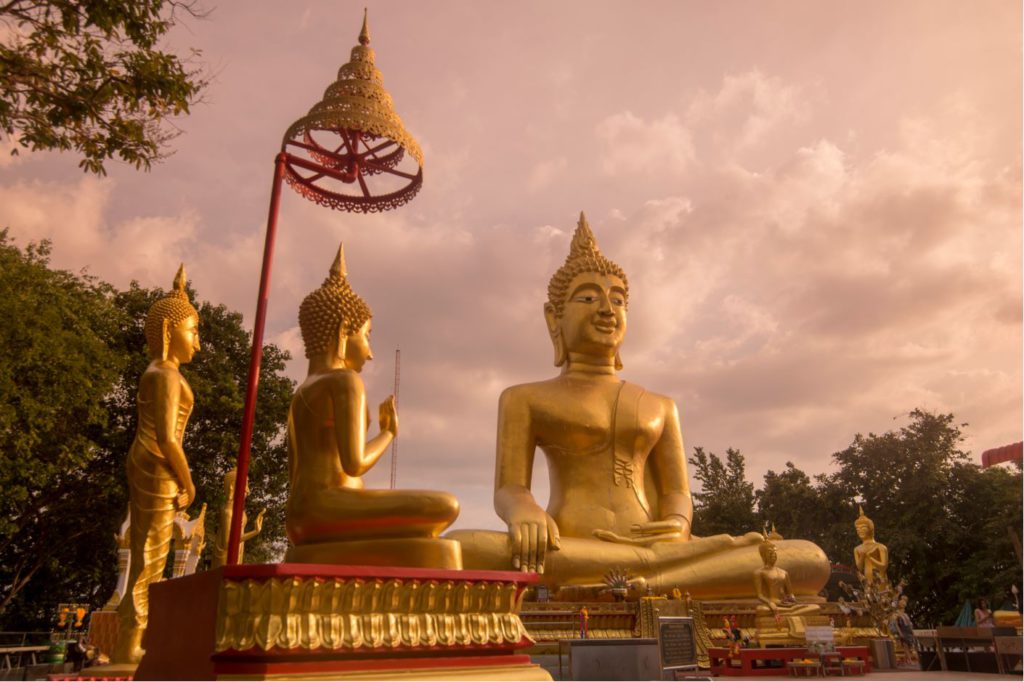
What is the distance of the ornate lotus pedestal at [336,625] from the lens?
3.46 meters

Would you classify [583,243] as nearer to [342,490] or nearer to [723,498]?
[342,490]

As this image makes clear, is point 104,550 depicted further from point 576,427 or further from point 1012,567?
point 1012,567

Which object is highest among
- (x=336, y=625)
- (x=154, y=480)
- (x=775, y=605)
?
(x=154, y=480)

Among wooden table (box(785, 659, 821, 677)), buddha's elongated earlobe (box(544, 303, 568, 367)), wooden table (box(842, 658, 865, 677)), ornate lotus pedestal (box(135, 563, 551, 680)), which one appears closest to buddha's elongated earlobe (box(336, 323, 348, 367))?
ornate lotus pedestal (box(135, 563, 551, 680))

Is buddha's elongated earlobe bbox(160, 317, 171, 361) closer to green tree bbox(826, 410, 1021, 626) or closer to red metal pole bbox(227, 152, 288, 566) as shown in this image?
red metal pole bbox(227, 152, 288, 566)

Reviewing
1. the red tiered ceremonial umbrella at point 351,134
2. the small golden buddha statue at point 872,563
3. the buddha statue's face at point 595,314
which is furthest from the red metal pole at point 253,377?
the small golden buddha statue at point 872,563

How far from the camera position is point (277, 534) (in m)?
19.9

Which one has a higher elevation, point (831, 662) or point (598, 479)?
point (598, 479)

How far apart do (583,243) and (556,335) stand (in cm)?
158

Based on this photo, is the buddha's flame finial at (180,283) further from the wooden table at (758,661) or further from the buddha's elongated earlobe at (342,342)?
the wooden table at (758,661)

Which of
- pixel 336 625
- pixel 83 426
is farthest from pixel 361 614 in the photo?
pixel 83 426

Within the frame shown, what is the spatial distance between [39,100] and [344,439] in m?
3.75

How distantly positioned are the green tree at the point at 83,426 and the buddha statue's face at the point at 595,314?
977 cm

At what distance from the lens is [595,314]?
1195 cm
